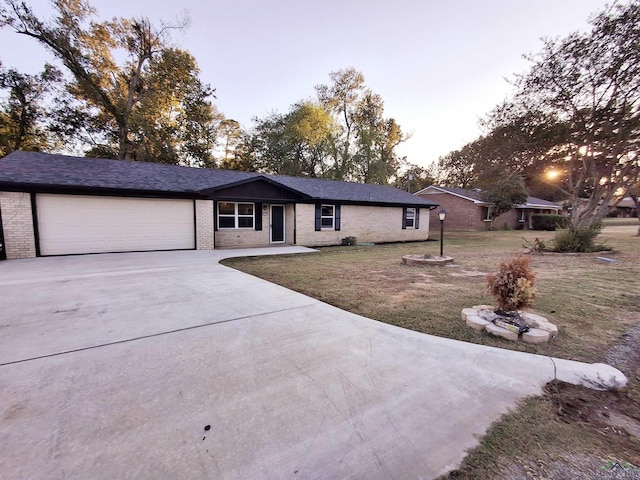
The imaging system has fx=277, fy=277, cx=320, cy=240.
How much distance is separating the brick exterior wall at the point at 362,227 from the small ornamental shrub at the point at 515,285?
10463mm

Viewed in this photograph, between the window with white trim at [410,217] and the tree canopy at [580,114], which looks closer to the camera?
the tree canopy at [580,114]

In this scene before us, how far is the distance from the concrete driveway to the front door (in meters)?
9.28

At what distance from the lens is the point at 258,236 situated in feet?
43.2

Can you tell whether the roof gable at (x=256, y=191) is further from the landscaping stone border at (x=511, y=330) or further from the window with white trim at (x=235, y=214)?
the landscaping stone border at (x=511, y=330)

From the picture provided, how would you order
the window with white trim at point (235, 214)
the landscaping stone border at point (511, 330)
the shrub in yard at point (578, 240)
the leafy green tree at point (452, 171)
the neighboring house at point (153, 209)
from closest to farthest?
1. the landscaping stone border at point (511, 330)
2. the neighboring house at point (153, 209)
3. the shrub in yard at point (578, 240)
4. the window with white trim at point (235, 214)
5. the leafy green tree at point (452, 171)

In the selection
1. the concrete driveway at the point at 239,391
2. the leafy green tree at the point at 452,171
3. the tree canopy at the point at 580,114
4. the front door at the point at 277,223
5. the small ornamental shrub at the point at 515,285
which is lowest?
the concrete driveway at the point at 239,391

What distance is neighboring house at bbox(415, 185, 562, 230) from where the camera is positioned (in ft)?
80.6

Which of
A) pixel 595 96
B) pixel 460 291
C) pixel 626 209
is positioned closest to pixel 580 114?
pixel 595 96

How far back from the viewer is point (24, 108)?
19.5 m

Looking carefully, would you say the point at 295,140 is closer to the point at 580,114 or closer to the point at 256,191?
the point at 256,191

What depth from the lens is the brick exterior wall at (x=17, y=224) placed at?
8.45 metres

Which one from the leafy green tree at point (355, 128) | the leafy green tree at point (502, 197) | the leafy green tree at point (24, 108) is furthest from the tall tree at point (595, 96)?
the leafy green tree at point (24, 108)

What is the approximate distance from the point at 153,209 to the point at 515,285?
37.2 feet

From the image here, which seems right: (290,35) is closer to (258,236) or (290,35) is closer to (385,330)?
(258,236)
